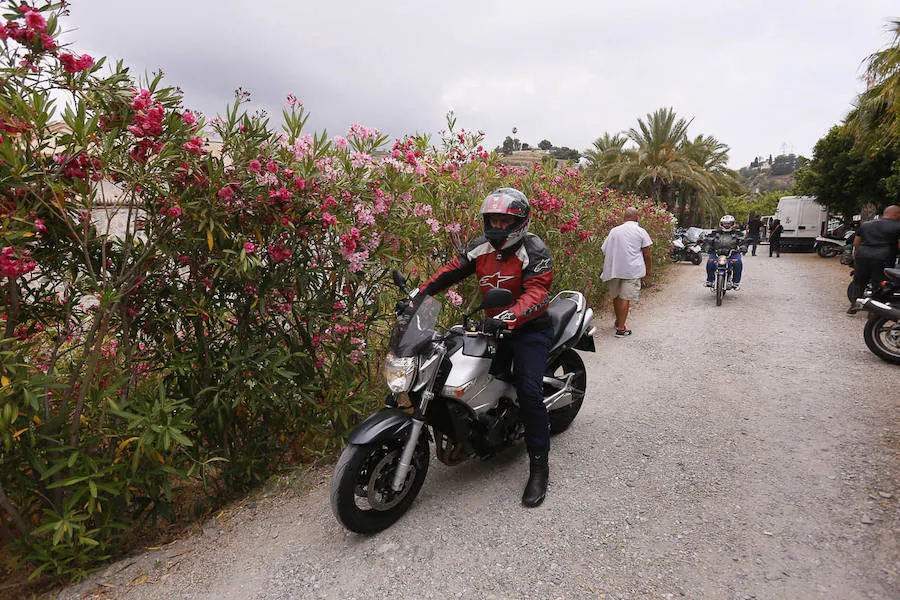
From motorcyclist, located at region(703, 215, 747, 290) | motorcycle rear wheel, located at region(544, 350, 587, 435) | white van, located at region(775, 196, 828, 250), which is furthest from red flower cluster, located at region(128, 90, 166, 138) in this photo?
white van, located at region(775, 196, 828, 250)

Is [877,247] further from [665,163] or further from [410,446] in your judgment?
[665,163]

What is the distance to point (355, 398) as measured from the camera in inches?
144

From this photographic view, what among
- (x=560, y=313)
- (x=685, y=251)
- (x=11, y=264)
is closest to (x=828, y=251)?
(x=685, y=251)

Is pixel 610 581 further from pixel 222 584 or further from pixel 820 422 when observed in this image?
pixel 820 422

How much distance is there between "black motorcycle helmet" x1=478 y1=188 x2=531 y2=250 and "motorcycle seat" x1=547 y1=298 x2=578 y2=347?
0.70m

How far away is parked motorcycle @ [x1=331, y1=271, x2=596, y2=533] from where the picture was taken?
2.66 metres

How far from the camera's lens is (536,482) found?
320 cm

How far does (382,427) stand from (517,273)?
4.35ft

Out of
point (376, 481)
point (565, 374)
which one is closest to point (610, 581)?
point (376, 481)

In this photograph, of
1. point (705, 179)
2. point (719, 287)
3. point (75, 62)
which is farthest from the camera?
point (705, 179)

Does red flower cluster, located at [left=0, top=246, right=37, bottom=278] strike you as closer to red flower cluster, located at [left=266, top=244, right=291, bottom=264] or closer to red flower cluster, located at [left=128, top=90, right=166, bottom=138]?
red flower cluster, located at [left=128, top=90, right=166, bottom=138]

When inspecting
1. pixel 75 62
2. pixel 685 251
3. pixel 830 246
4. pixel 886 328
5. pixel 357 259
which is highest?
pixel 75 62

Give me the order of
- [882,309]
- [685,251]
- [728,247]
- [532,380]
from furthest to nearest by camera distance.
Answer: [685,251]
[728,247]
[882,309]
[532,380]

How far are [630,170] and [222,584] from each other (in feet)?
87.3
